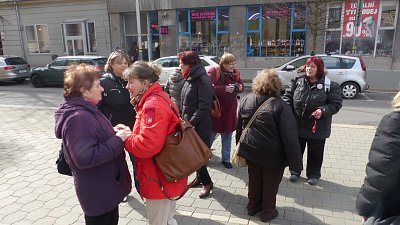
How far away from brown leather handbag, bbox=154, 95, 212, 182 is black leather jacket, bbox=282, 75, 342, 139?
2165 mm

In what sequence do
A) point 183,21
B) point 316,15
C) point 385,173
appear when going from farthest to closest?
point 183,21
point 316,15
point 385,173

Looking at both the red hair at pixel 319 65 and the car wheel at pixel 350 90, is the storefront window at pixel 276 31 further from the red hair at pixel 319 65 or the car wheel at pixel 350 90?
the red hair at pixel 319 65

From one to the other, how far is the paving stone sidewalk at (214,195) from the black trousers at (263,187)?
0.14 m

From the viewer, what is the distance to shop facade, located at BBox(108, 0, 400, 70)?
16031 mm

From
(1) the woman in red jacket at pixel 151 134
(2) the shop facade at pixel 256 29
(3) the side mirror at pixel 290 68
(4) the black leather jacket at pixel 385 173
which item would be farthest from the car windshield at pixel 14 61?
(4) the black leather jacket at pixel 385 173

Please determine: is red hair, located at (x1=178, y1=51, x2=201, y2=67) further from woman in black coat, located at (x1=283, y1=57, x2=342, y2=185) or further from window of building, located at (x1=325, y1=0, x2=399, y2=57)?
window of building, located at (x1=325, y1=0, x2=399, y2=57)

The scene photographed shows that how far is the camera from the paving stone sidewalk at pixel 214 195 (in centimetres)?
352

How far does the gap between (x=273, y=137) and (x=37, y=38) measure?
2432 cm

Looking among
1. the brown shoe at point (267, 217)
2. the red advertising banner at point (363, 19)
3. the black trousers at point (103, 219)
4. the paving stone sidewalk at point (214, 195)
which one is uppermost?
the red advertising banner at point (363, 19)

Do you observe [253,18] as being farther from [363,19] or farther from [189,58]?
[189,58]

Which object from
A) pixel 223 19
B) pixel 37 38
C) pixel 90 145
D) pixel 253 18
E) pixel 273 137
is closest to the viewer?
pixel 90 145

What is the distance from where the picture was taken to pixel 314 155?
431cm

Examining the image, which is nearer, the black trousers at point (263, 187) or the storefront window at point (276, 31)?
the black trousers at point (263, 187)

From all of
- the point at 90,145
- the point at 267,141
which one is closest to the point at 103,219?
the point at 90,145
